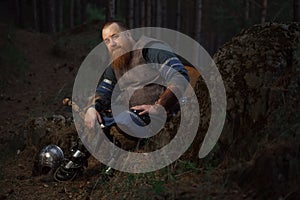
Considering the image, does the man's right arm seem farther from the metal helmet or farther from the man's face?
the metal helmet

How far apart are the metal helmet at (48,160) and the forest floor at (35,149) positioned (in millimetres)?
177

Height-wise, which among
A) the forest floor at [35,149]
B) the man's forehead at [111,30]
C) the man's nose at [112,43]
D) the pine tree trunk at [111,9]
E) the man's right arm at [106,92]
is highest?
the man's forehead at [111,30]

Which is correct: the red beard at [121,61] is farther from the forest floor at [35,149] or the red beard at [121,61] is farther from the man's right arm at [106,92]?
the forest floor at [35,149]

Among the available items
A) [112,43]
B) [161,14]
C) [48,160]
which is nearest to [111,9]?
[48,160]

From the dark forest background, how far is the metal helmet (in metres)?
6.35

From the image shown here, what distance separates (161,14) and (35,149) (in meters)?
25.8

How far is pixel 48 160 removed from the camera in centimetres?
626

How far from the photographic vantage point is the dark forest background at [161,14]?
17438mm

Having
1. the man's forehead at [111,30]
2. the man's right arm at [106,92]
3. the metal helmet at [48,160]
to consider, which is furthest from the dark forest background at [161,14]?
the metal helmet at [48,160]

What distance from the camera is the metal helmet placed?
6246 mm

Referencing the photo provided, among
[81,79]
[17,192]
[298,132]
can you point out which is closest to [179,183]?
[298,132]

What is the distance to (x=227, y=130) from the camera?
14.4 feet

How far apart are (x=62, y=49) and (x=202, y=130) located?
50.9 ft

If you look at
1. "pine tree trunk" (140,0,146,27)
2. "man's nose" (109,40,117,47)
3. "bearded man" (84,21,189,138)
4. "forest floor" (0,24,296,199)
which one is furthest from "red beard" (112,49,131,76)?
"pine tree trunk" (140,0,146,27)
